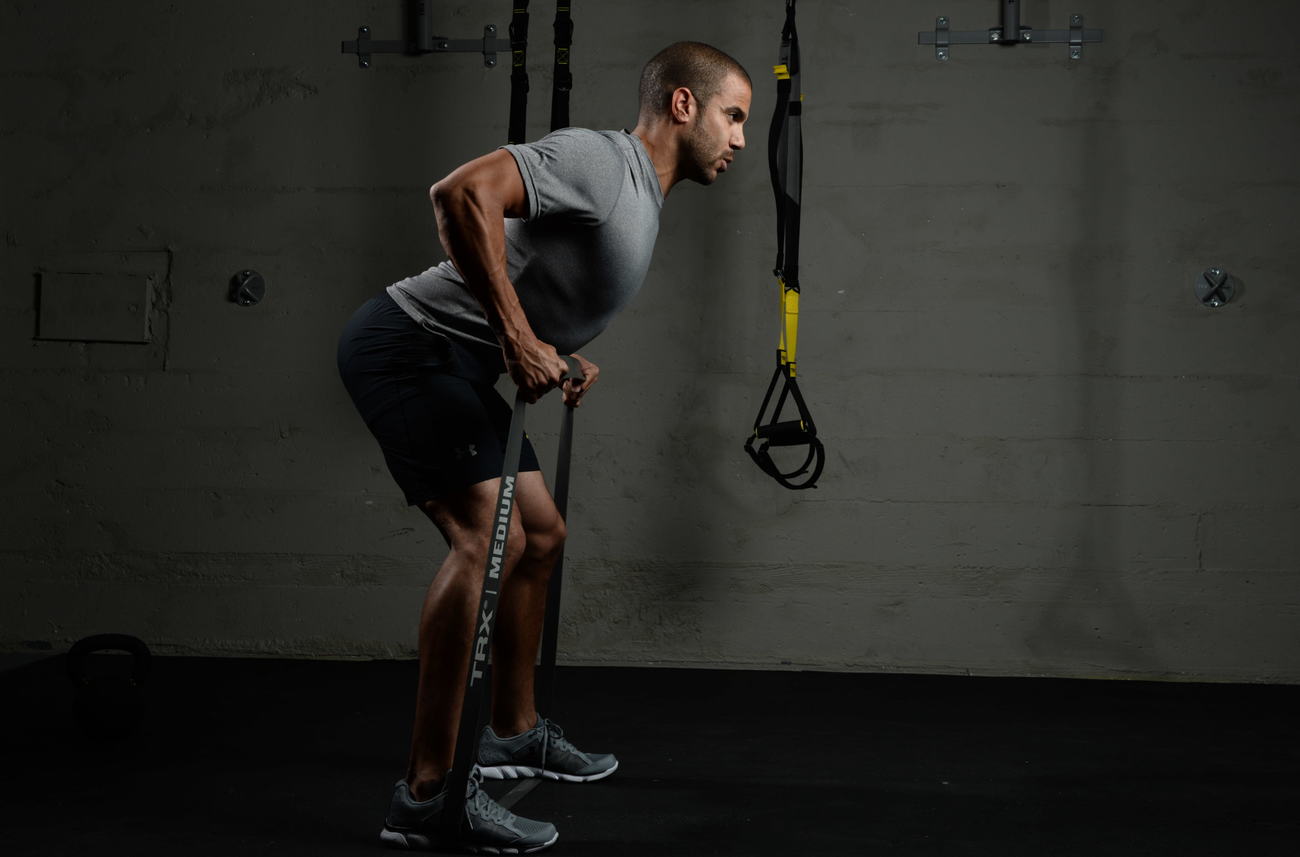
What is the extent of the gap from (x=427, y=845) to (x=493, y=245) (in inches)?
36.9

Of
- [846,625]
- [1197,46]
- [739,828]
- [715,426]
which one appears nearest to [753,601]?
[846,625]

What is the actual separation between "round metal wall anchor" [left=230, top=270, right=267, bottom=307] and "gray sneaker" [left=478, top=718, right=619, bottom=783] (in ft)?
6.15

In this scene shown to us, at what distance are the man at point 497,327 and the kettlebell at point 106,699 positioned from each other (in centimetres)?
93

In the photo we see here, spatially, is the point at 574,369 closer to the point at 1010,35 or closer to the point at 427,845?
the point at 427,845

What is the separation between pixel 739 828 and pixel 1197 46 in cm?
268

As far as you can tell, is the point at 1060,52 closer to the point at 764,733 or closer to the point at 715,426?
the point at 715,426

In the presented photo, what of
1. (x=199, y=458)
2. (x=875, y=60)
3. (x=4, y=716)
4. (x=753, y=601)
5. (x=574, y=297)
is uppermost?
(x=875, y=60)

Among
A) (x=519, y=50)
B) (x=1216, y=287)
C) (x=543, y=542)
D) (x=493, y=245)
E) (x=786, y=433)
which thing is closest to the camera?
(x=493, y=245)

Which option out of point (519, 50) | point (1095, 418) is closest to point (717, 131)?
point (519, 50)

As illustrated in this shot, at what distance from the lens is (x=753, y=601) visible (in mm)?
3594

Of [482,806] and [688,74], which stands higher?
[688,74]

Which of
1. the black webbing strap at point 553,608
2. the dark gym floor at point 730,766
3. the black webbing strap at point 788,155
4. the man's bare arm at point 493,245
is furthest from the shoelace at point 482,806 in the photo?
the black webbing strap at point 788,155

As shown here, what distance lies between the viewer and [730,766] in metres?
2.50

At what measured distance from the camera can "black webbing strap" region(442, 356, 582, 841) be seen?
1803 millimetres
